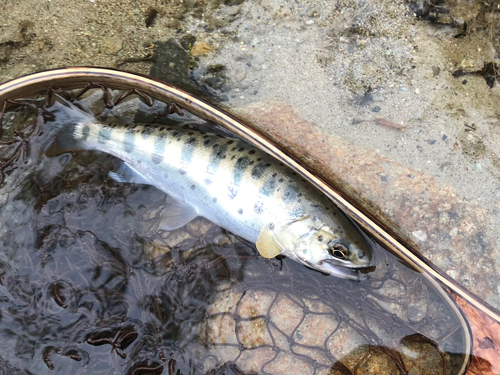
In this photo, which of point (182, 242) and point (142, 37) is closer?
point (182, 242)

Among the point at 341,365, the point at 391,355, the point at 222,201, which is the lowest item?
the point at 341,365

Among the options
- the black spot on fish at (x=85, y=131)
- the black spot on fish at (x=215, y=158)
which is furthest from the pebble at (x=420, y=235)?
the black spot on fish at (x=85, y=131)

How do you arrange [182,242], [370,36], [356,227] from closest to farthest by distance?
1. [356,227]
2. [182,242]
3. [370,36]

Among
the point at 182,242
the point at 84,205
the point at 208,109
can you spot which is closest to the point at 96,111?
the point at 84,205

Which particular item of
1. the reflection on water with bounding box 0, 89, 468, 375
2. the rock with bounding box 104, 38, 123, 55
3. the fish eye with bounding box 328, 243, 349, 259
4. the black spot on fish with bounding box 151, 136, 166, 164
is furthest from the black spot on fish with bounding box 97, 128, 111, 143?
the fish eye with bounding box 328, 243, 349, 259

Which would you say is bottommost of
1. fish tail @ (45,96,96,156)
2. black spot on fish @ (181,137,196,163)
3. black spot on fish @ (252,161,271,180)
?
fish tail @ (45,96,96,156)

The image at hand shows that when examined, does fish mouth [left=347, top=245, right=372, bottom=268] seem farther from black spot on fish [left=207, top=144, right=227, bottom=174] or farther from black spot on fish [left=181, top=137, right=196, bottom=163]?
black spot on fish [left=181, top=137, right=196, bottom=163]

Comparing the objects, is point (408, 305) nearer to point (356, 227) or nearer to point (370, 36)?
point (356, 227)
